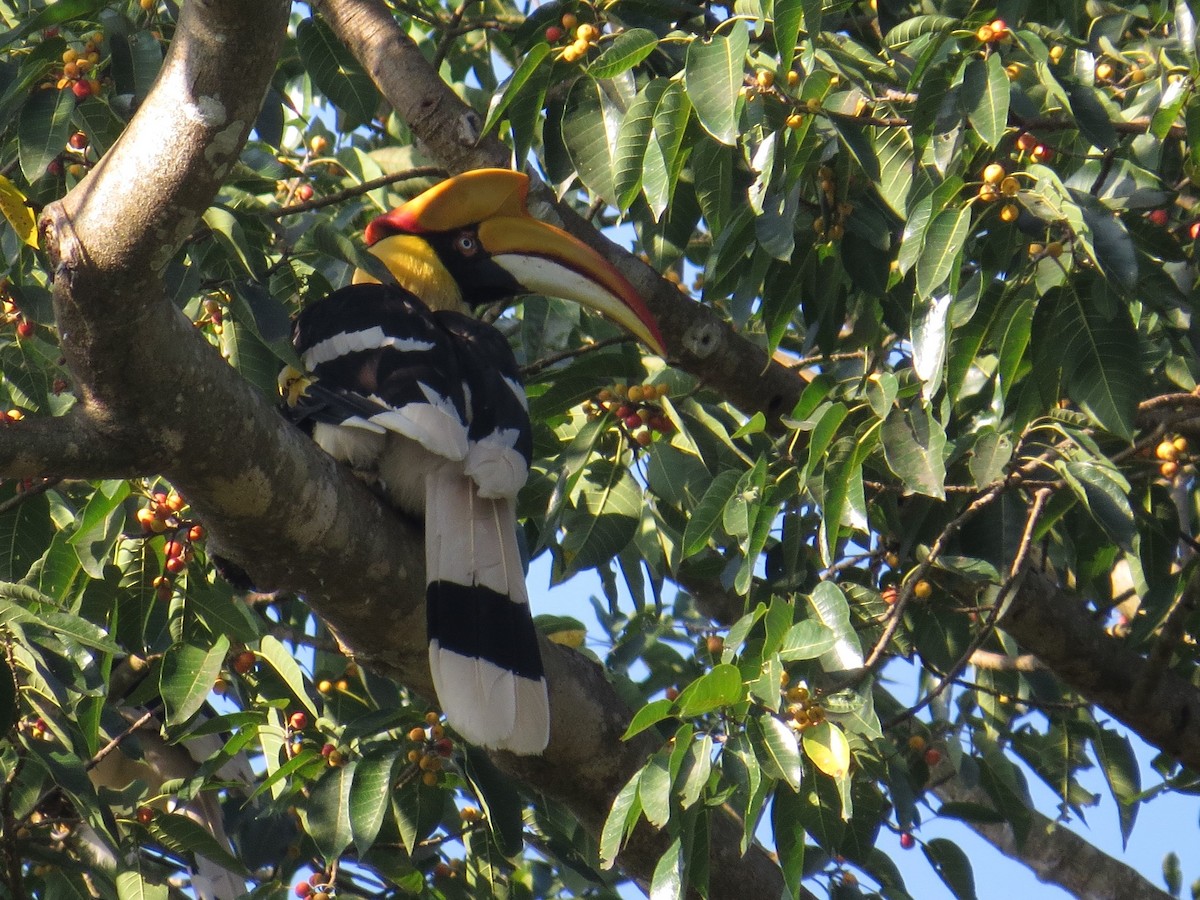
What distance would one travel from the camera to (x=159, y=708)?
3371 mm

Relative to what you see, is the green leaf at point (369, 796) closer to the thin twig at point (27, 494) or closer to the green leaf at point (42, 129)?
the thin twig at point (27, 494)

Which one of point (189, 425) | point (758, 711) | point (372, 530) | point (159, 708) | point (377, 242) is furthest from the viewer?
point (377, 242)

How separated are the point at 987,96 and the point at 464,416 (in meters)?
1.25

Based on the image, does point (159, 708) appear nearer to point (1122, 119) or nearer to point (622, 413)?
point (622, 413)

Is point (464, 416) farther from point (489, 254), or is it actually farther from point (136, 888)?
point (136, 888)

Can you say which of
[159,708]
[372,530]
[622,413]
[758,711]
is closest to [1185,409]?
[622,413]

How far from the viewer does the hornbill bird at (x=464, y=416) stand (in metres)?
2.70

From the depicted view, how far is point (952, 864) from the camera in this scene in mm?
3027

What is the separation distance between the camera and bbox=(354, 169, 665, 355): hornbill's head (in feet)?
10.9

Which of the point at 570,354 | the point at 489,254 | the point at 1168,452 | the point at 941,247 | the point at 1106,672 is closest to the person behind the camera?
the point at 941,247

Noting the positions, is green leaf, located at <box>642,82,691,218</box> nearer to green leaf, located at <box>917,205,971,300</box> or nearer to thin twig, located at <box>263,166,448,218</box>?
green leaf, located at <box>917,205,971,300</box>

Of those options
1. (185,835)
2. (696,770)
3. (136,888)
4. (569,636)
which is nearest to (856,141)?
(696,770)

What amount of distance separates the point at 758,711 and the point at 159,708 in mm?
1649

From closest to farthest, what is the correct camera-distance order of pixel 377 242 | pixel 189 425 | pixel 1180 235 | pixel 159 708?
pixel 189 425, pixel 1180 235, pixel 159 708, pixel 377 242
